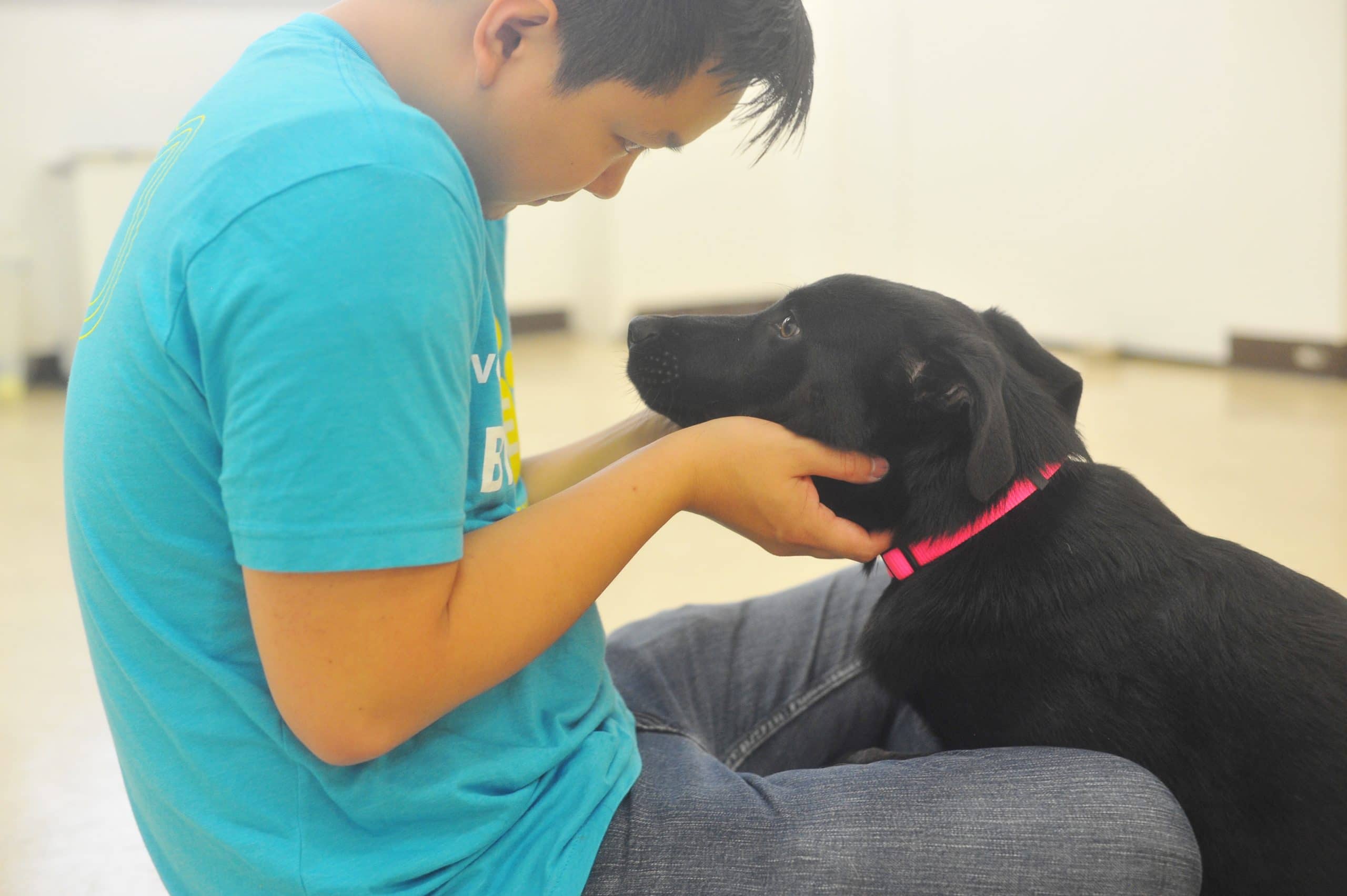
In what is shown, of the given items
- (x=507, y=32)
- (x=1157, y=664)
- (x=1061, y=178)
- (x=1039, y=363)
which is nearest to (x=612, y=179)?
(x=507, y=32)

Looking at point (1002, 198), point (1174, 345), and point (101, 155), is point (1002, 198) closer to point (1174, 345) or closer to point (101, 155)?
point (1174, 345)

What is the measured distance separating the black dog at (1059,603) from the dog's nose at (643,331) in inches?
3.8

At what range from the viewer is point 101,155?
16.0 feet

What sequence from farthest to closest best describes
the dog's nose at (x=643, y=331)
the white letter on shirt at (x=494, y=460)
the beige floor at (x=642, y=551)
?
the beige floor at (x=642, y=551) → the dog's nose at (x=643, y=331) → the white letter on shirt at (x=494, y=460)

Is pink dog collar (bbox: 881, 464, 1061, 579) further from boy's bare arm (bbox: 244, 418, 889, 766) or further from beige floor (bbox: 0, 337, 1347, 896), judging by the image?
beige floor (bbox: 0, 337, 1347, 896)

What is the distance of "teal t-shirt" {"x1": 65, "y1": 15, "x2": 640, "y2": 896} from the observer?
0.66 m

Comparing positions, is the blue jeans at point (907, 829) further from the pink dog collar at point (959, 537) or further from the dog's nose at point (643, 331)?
the dog's nose at point (643, 331)

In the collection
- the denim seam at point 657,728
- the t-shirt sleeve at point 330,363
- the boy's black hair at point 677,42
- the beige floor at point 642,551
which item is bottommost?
the beige floor at point 642,551

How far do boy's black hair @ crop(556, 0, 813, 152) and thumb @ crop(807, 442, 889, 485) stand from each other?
331mm

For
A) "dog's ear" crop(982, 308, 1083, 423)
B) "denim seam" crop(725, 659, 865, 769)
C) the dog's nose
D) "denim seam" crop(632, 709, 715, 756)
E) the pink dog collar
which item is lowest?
"denim seam" crop(725, 659, 865, 769)

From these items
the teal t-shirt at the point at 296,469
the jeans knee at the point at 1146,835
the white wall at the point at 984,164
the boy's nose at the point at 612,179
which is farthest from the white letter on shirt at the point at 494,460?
the white wall at the point at 984,164

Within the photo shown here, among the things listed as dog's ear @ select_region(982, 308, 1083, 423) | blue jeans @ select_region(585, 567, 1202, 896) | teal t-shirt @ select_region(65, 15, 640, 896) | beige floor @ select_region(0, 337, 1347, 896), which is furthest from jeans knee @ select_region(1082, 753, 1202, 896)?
beige floor @ select_region(0, 337, 1347, 896)

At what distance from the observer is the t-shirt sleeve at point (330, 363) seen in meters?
0.65

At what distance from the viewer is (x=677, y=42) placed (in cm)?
84
